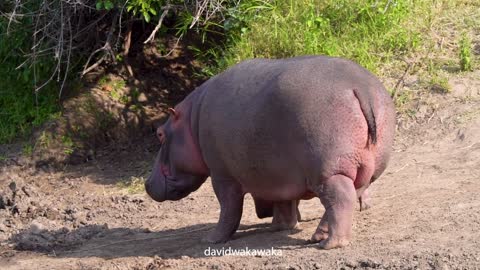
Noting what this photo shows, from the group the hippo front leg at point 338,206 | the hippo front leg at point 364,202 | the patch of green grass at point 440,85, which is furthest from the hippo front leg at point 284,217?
the patch of green grass at point 440,85

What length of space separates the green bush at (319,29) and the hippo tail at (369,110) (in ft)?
11.7

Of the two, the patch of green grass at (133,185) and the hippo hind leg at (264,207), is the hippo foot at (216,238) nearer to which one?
the hippo hind leg at (264,207)

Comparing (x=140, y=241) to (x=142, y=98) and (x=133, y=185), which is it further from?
(x=142, y=98)

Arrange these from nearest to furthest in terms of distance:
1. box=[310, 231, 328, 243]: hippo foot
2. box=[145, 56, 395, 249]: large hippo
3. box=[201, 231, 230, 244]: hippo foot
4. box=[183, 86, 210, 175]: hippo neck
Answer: box=[145, 56, 395, 249]: large hippo → box=[310, 231, 328, 243]: hippo foot → box=[201, 231, 230, 244]: hippo foot → box=[183, 86, 210, 175]: hippo neck

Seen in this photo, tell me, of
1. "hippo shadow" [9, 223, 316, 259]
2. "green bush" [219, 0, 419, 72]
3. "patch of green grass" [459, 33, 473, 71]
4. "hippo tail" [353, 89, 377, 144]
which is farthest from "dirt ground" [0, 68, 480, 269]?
"green bush" [219, 0, 419, 72]

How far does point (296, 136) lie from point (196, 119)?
45.4 inches

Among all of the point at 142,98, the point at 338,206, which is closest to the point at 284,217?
the point at 338,206

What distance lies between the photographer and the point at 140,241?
703cm

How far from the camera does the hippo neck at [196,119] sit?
647 cm

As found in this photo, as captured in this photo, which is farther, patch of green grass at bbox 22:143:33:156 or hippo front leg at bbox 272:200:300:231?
patch of green grass at bbox 22:143:33:156

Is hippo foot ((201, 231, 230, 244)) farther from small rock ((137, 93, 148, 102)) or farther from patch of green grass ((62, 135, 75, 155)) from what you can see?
small rock ((137, 93, 148, 102))

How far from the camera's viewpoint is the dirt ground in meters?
5.51


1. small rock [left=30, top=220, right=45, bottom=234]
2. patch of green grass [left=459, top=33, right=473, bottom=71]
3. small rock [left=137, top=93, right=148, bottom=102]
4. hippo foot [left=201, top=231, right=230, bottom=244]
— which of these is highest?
patch of green grass [left=459, top=33, right=473, bottom=71]

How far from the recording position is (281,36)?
9445 millimetres
